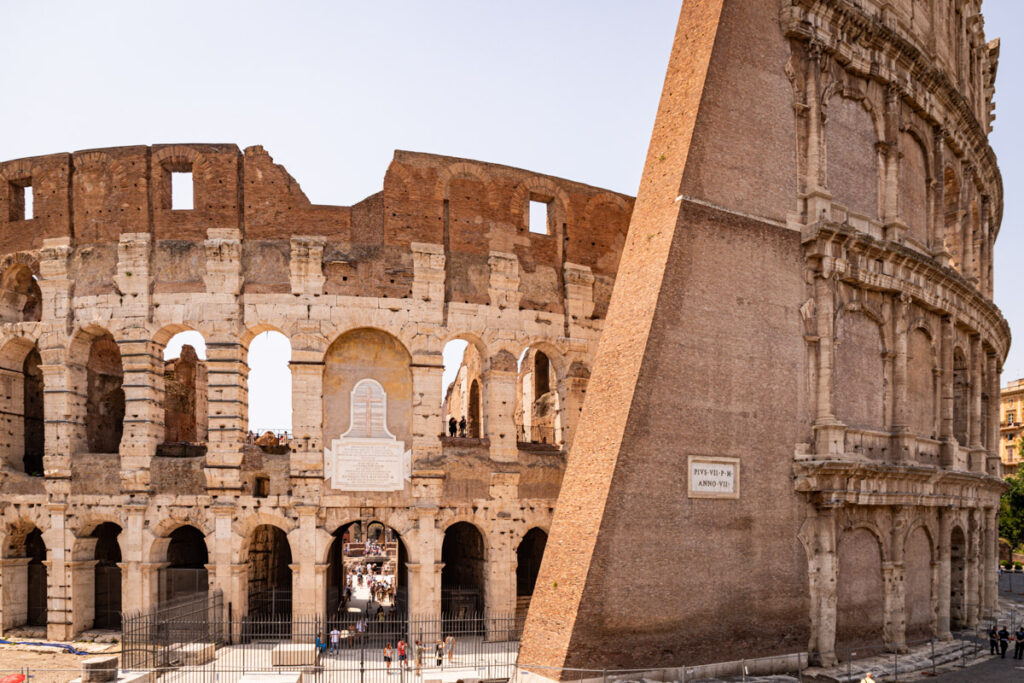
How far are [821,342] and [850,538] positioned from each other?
4690 millimetres

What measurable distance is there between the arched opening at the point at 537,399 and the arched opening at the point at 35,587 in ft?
51.0

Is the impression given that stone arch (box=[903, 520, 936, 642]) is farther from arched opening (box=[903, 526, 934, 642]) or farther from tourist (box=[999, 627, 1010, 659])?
tourist (box=[999, 627, 1010, 659])

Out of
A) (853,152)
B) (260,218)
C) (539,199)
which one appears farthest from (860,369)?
(260,218)

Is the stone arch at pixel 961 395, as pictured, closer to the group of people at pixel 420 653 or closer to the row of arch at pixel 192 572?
the row of arch at pixel 192 572

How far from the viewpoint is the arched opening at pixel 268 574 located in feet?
73.4

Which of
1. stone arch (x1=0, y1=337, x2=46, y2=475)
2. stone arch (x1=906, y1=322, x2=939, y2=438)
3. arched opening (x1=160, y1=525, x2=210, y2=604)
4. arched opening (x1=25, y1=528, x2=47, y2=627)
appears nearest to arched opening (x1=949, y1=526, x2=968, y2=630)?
stone arch (x1=906, y1=322, x2=939, y2=438)

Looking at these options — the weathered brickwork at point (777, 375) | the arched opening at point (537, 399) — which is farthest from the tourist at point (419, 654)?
the arched opening at point (537, 399)

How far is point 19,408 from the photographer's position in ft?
76.1

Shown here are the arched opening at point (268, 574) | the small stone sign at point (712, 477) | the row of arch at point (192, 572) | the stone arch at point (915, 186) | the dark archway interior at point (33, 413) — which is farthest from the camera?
the dark archway interior at point (33, 413)

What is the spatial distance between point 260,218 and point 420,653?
11.8 m

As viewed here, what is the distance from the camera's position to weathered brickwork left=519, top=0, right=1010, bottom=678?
16.0 metres

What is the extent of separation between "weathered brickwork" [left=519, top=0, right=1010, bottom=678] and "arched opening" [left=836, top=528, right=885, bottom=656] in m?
0.05

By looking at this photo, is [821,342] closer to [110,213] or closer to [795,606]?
[795,606]

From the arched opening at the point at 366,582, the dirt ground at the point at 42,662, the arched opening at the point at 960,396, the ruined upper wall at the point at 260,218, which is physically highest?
the ruined upper wall at the point at 260,218
